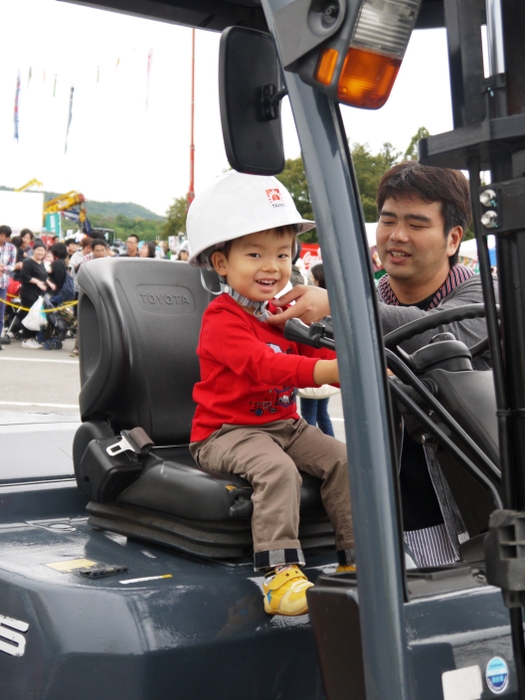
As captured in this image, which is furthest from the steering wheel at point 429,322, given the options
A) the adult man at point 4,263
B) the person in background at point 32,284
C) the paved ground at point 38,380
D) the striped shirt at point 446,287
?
the person in background at point 32,284

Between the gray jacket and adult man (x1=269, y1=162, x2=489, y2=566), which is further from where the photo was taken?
adult man (x1=269, y1=162, x2=489, y2=566)

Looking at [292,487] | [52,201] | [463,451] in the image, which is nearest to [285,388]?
[292,487]

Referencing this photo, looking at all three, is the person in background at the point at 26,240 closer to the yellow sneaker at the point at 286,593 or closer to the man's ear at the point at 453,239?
the man's ear at the point at 453,239

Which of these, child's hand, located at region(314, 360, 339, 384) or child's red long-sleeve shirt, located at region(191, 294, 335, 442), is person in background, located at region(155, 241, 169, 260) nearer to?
child's red long-sleeve shirt, located at region(191, 294, 335, 442)

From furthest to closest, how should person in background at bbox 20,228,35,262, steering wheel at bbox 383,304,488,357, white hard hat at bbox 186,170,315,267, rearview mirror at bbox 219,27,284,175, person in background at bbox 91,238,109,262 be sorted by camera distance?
person in background at bbox 20,228,35,262, person in background at bbox 91,238,109,262, white hard hat at bbox 186,170,315,267, steering wheel at bbox 383,304,488,357, rearview mirror at bbox 219,27,284,175

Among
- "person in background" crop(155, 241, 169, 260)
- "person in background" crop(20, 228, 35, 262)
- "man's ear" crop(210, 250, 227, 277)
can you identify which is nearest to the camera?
"man's ear" crop(210, 250, 227, 277)

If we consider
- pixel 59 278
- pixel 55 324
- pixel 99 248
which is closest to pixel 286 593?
pixel 99 248

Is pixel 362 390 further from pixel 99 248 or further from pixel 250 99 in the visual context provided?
pixel 99 248

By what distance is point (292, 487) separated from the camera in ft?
6.32

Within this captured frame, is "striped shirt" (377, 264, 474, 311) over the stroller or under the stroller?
under

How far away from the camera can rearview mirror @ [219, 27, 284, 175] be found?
55.2 inches

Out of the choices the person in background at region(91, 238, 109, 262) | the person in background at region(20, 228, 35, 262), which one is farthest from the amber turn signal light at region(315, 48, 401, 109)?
the person in background at region(20, 228, 35, 262)

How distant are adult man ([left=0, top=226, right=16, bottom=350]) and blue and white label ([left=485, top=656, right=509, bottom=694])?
13.1 m

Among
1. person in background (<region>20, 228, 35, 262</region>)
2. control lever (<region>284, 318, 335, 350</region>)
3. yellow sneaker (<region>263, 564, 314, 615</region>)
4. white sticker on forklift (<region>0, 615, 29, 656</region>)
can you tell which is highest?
person in background (<region>20, 228, 35, 262</region>)
